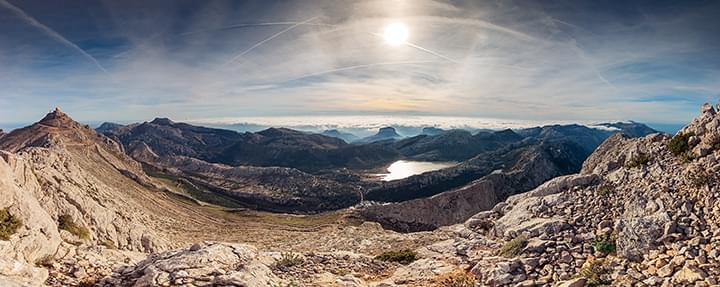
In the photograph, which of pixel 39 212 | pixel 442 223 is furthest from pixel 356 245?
pixel 442 223

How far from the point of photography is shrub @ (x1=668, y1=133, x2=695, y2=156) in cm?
1889

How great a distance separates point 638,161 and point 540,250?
9.76m

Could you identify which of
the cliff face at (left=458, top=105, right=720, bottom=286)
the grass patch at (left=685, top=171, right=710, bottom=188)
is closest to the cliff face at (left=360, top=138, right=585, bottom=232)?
the cliff face at (left=458, top=105, right=720, bottom=286)

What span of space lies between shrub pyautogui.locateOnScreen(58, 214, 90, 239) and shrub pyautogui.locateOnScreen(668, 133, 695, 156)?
3606 cm

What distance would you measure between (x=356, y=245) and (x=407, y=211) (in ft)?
196

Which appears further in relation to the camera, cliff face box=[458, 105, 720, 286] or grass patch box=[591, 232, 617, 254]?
grass patch box=[591, 232, 617, 254]

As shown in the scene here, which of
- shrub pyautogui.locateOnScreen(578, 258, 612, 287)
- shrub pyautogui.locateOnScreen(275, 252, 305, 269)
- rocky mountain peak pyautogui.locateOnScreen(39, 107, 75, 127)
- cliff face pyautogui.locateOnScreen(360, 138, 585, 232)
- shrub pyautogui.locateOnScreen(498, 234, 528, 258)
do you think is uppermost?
rocky mountain peak pyautogui.locateOnScreen(39, 107, 75, 127)

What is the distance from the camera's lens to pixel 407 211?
90938mm

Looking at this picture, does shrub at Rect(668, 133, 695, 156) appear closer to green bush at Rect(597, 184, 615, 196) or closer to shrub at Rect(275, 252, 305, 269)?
green bush at Rect(597, 184, 615, 196)

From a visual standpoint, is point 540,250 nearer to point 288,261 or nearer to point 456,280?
point 456,280

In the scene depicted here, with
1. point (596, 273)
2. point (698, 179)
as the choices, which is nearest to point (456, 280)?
point (596, 273)

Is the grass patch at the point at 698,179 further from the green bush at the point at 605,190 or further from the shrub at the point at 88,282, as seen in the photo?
the shrub at the point at 88,282

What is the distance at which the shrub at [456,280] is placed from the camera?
50.5ft

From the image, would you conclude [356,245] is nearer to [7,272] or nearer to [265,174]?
[7,272]
